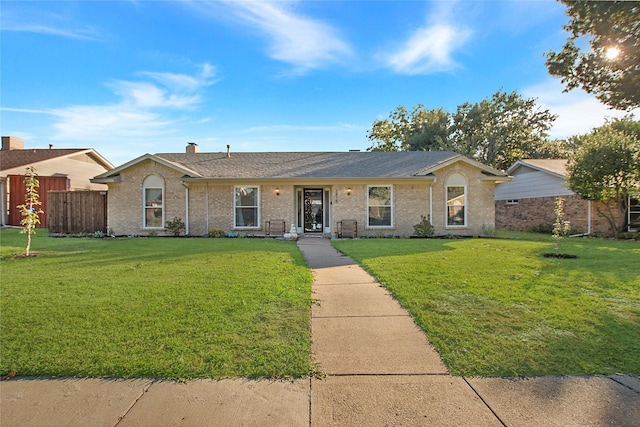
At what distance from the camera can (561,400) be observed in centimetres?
252

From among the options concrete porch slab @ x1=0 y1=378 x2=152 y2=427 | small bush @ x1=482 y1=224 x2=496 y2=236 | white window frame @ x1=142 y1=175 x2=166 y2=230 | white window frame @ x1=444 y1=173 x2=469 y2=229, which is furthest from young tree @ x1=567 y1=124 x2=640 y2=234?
white window frame @ x1=142 y1=175 x2=166 y2=230

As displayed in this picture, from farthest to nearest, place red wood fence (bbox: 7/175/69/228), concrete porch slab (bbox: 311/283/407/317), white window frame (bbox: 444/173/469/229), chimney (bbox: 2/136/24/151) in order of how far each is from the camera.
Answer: chimney (bbox: 2/136/24/151)
red wood fence (bbox: 7/175/69/228)
white window frame (bbox: 444/173/469/229)
concrete porch slab (bbox: 311/283/407/317)

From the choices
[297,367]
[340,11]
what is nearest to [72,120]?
[340,11]

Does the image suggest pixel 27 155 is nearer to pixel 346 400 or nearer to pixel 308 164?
pixel 308 164

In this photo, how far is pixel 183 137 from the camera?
815 inches

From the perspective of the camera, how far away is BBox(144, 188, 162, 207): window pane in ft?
49.5

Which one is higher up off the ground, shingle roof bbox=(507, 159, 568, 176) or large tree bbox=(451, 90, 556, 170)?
large tree bbox=(451, 90, 556, 170)

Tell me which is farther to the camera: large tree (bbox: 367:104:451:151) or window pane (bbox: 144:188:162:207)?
large tree (bbox: 367:104:451:151)

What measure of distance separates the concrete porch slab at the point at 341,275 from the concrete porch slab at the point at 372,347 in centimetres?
200

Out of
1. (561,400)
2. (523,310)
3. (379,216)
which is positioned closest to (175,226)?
(379,216)

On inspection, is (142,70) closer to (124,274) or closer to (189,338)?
(124,274)

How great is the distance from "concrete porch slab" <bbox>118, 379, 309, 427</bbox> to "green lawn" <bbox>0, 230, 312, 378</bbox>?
16 cm

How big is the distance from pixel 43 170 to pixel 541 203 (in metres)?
30.1

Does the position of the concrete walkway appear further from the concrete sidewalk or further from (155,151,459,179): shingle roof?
(155,151,459,179): shingle roof
